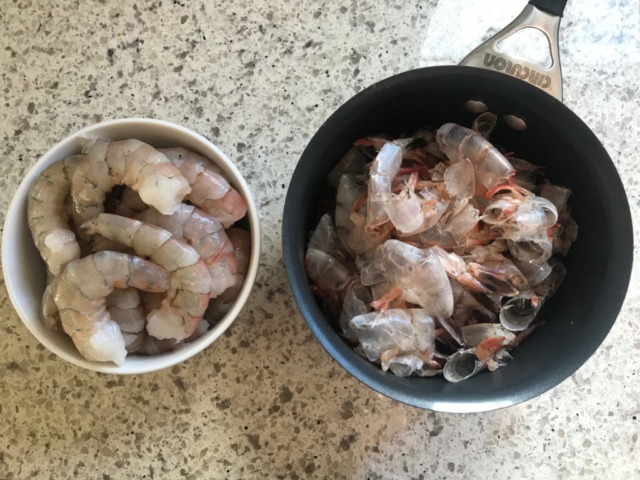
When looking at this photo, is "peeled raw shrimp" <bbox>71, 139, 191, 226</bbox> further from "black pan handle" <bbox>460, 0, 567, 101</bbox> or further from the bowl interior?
"black pan handle" <bbox>460, 0, 567, 101</bbox>

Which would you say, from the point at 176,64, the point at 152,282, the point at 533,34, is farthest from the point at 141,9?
the point at 533,34

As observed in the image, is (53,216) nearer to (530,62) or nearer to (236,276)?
(236,276)

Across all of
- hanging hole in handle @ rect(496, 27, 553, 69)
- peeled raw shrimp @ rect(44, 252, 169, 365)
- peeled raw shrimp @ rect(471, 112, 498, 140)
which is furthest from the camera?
hanging hole in handle @ rect(496, 27, 553, 69)

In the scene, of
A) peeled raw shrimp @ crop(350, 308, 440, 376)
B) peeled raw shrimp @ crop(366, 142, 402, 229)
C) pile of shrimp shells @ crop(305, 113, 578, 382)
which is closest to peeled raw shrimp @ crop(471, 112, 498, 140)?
pile of shrimp shells @ crop(305, 113, 578, 382)

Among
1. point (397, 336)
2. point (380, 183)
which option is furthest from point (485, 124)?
point (397, 336)

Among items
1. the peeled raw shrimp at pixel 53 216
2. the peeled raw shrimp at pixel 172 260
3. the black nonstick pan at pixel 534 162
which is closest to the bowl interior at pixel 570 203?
the black nonstick pan at pixel 534 162


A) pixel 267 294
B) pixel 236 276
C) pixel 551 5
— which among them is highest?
pixel 551 5

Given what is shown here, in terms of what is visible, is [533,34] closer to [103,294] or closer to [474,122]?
[474,122]
